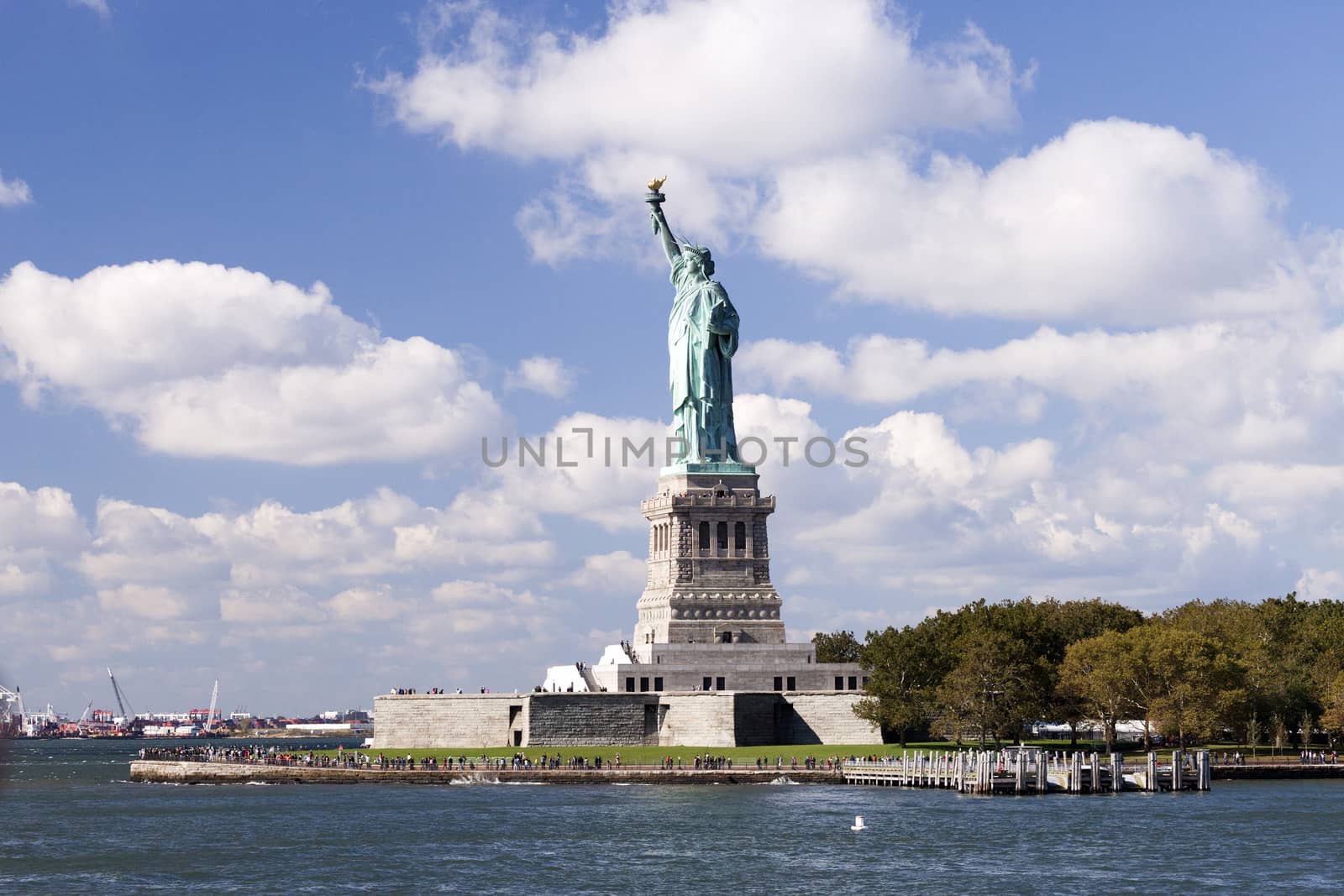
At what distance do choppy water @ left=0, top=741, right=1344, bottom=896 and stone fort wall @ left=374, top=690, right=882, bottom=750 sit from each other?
235 inches

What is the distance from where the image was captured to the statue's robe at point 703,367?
10219 cm

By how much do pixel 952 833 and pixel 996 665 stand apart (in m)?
27.4

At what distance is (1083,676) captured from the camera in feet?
298

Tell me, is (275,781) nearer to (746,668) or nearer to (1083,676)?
(746,668)

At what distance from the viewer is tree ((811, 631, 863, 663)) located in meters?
116

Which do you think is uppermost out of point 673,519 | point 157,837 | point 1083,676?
point 673,519

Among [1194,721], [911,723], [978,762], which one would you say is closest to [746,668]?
[911,723]

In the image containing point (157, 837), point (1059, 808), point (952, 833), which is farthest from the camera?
point (1059, 808)

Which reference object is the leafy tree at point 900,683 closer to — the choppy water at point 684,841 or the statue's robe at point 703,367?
the choppy water at point 684,841

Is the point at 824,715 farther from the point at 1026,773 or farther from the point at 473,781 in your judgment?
the point at 473,781

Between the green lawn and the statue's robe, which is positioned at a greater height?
the statue's robe

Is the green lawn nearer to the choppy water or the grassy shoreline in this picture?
the grassy shoreline

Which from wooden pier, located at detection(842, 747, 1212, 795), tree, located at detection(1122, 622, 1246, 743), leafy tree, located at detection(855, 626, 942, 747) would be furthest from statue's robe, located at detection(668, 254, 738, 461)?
tree, located at detection(1122, 622, 1246, 743)

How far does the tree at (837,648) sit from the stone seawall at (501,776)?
32.4 meters
